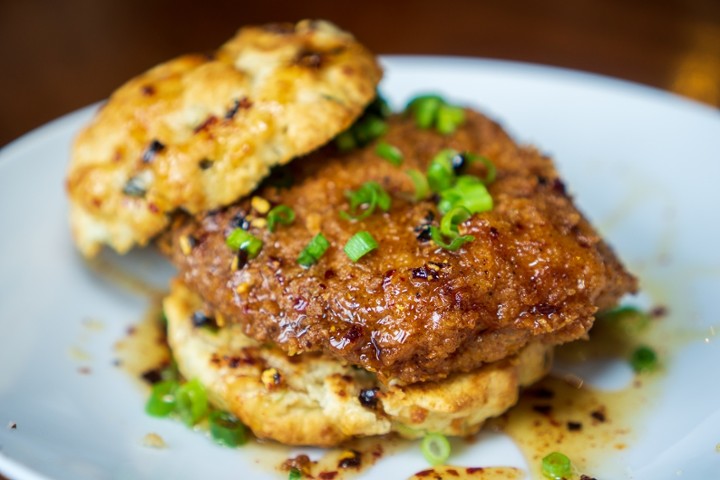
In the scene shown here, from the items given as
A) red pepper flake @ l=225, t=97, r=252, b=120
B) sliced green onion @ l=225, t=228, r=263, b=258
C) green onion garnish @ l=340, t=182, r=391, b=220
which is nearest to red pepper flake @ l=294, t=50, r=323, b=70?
red pepper flake @ l=225, t=97, r=252, b=120

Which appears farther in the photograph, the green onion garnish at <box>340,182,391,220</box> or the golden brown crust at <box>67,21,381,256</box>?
the golden brown crust at <box>67,21,381,256</box>

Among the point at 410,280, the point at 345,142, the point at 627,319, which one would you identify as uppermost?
the point at 345,142

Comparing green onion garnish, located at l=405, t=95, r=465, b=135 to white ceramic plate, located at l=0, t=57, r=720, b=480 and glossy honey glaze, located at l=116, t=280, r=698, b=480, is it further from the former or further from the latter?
glossy honey glaze, located at l=116, t=280, r=698, b=480

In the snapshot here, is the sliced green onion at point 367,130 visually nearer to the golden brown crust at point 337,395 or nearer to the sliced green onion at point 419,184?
the sliced green onion at point 419,184

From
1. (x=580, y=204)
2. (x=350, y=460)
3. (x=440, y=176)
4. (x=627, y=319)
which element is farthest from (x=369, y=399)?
(x=580, y=204)

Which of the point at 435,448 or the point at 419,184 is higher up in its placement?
the point at 419,184

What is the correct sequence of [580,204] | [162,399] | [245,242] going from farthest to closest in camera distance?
1. [580,204]
2. [162,399]
3. [245,242]

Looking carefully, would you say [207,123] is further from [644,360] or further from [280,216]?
[644,360]
